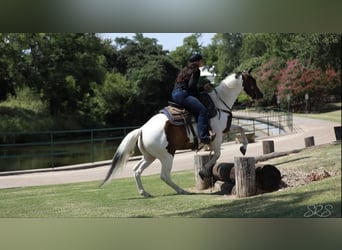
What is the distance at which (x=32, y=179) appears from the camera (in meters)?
4.60

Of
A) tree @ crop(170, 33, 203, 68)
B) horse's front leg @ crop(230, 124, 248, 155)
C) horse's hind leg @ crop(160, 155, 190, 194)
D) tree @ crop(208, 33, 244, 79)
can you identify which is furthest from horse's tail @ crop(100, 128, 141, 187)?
tree @ crop(208, 33, 244, 79)

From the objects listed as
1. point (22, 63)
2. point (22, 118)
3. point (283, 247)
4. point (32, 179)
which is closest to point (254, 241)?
point (283, 247)

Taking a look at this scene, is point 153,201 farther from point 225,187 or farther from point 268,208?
point 268,208

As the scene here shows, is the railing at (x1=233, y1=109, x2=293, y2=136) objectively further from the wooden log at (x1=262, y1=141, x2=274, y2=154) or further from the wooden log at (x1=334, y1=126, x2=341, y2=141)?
the wooden log at (x1=334, y1=126, x2=341, y2=141)

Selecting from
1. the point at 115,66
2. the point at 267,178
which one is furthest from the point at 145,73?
the point at 267,178

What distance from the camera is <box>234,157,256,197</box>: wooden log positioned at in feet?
14.6

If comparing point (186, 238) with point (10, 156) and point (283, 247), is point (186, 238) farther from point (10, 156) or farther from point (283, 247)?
point (10, 156)

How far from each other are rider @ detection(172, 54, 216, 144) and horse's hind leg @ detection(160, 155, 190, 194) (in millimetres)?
387

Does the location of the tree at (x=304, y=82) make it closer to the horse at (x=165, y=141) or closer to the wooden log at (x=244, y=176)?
the horse at (x=165, y=141)

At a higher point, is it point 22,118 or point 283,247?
point 22,118

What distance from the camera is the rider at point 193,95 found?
14.4ft

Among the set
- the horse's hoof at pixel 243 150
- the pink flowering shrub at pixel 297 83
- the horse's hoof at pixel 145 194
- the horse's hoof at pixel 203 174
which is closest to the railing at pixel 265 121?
the pink flowering shrub at pixel 297 83
